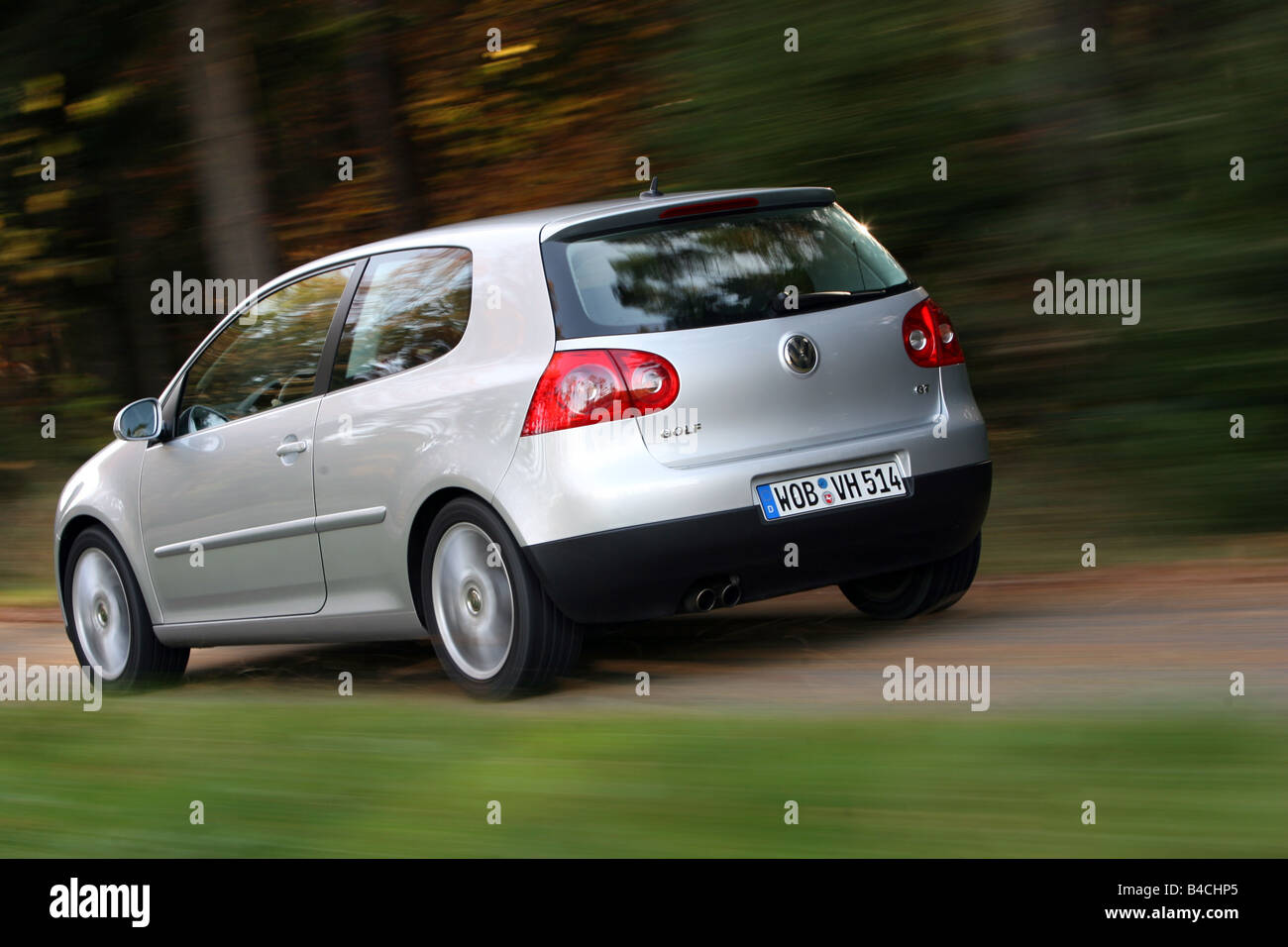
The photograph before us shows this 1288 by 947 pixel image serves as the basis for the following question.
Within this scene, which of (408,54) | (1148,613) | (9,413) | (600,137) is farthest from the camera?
(9,413)

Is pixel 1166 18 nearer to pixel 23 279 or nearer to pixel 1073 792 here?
pixel 1073 792

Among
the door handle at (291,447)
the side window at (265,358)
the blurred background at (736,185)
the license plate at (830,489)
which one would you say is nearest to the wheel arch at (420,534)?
the blurred background at (736,185)

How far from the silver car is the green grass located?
23.4 inches

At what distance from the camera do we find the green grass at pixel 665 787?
380 cm

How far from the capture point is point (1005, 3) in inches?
372

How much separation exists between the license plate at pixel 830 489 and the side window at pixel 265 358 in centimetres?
203

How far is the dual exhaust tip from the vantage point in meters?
5.82

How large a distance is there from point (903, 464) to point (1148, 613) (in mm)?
1345

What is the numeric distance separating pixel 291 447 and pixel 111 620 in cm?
175

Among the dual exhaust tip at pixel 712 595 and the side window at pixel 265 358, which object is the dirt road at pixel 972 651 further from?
the side window at pixel 265 358

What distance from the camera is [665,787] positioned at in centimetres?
434

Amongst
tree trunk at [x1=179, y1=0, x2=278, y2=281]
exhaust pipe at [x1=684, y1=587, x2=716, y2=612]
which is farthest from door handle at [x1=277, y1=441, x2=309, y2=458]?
tree trunk at [x1=179, y1=0, x2=278, y2=281]
